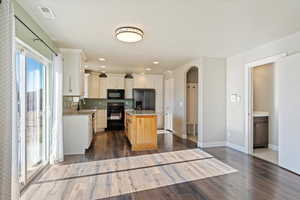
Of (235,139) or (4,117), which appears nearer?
(4,117)

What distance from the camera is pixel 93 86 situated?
24.7 feet

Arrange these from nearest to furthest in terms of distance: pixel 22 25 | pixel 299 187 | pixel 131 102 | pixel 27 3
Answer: pixel 27 3
pixel 22 25
pixel 299 187
pixel 131 102

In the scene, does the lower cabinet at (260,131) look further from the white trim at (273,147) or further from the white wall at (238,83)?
Result: the white wall at (238,83)

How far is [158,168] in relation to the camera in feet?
11.1

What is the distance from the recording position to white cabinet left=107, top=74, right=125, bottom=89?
7.73 m

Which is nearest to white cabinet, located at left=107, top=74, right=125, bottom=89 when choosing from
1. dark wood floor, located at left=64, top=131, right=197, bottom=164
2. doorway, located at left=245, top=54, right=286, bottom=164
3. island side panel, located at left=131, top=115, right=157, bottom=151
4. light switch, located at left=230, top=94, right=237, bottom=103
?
dark wood floor, located at left=64, top=131, right=197, bottom=164

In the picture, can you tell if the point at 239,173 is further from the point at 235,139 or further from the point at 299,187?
the point at 235,139

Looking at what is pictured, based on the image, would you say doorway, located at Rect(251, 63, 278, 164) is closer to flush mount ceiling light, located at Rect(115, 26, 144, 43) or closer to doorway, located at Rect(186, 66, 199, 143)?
doorway, located at Rect(186, 66, 199, 143)

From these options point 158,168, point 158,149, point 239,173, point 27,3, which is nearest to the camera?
point 27,3

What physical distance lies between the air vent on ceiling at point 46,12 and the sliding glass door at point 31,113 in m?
0.62

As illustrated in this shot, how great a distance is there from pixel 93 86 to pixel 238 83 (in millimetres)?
5642

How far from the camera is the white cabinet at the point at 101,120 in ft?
24.5

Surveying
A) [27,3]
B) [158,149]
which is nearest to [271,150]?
[158,149]

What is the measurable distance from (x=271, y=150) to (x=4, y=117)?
5631 millimetres
